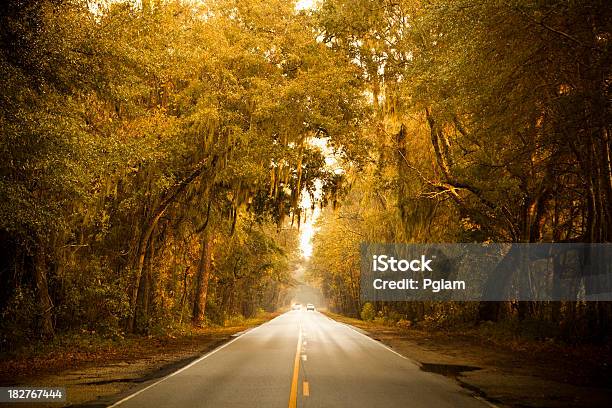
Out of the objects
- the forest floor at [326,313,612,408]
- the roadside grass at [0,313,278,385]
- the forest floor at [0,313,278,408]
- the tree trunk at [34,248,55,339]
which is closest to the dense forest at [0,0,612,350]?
the tree trunk at [34,248,55,339]

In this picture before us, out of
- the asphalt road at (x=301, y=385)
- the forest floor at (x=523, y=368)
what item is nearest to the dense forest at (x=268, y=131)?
the forest floor at (x=523, y=368)

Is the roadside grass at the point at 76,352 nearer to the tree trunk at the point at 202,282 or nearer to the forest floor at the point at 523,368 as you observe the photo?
the forest floor at the point at 523,368

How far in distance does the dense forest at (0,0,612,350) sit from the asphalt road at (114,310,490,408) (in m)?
5.47

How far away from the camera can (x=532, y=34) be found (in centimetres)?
1305

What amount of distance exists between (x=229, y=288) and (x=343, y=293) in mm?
35499

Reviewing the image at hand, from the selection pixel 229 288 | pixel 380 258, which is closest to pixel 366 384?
pixel 380 258

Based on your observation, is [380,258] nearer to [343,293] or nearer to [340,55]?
[340,55]

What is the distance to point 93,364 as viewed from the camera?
1662 centimetres

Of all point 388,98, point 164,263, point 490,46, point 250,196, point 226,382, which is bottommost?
point 226,382

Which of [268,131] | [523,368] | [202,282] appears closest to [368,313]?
[202,282]

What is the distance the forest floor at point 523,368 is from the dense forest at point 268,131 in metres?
1.72

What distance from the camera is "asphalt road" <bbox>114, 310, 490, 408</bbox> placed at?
10234 mm

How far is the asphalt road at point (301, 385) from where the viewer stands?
10.2m

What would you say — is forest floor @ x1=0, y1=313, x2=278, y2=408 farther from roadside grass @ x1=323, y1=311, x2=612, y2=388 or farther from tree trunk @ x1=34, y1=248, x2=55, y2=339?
roadside grass @ x1=323, y1=311, x2=612, y2=388
